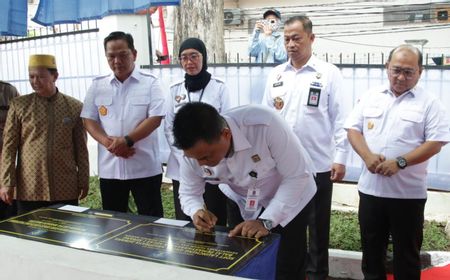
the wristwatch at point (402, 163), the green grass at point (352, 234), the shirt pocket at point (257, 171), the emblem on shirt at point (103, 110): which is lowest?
the green grass at point (352, 234)

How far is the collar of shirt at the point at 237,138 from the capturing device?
2.01 m

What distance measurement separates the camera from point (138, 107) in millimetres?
3244

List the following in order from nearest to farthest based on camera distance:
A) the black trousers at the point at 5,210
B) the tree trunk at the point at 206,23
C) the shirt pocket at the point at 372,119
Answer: the shirt pocket at the point at 372,119 < the black trousers at the point at 5,210 < the tree trunk at the point at 206,23

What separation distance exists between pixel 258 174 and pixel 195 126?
50 centimetres

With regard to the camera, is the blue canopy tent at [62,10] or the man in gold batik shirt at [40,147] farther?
the blue canopy tent at [62,10]

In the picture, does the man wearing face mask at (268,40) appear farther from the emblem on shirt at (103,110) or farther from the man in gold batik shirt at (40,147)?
the man in gold batik shirt at (40,147)

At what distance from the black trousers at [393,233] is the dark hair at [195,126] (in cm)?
140

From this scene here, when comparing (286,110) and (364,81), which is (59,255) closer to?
A: (286,110)

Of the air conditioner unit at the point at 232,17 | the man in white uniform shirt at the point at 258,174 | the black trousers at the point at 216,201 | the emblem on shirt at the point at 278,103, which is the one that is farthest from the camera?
the air conditioner unit at the point at 232,17

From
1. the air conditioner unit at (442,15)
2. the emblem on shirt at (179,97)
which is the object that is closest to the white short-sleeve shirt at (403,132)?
the emblem on shirt at (179,97)

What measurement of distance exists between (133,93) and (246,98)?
2024mm

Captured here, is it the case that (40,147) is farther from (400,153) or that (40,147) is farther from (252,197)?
(400,153)

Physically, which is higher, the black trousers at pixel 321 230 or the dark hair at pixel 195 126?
the dark hair at pixel 195 126

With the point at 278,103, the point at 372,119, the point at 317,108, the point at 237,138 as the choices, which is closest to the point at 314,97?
the point at 317,108
